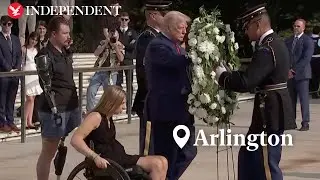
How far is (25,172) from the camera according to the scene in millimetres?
10992

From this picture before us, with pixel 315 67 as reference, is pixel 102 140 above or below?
below

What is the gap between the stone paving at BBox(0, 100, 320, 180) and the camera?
35.7 ft

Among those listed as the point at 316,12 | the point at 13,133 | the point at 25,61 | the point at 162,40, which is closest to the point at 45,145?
the point at 162,40

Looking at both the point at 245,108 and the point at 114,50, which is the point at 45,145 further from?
the point at 245,108

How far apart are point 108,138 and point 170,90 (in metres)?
0.68

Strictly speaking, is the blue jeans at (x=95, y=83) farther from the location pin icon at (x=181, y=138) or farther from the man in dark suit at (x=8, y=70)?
the location pin icon at (x=181, y=138)

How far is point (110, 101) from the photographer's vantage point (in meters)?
7.90

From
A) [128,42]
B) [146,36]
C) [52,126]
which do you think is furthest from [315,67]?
[52,126]

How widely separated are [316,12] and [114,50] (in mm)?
20431

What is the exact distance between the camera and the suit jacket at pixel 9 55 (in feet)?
47.0

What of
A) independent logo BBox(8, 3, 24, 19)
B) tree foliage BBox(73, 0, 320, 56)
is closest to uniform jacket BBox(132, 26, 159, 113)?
independent logo BBox(8, 3, 24, 19)

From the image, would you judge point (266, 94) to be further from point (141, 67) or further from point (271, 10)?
point (271, 10)

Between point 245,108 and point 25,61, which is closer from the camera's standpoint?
point 25,61

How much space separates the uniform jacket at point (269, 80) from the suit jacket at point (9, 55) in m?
7.49
